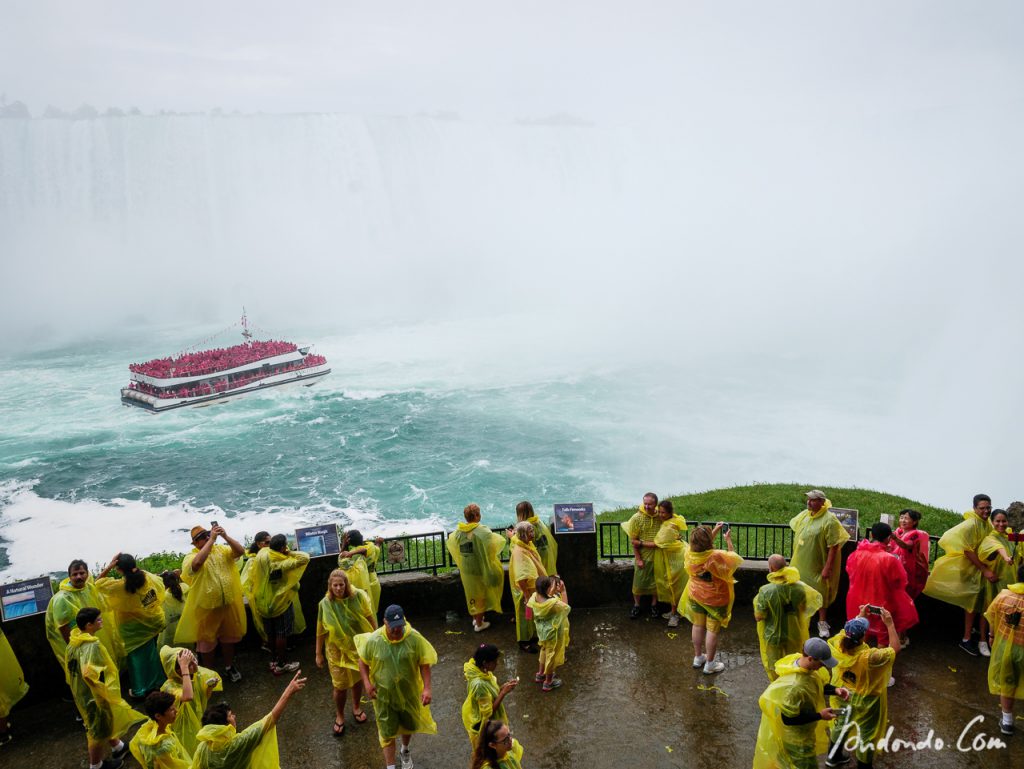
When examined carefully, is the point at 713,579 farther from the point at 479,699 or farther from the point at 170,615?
the point at 170,615

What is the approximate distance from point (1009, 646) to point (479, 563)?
4405 mm

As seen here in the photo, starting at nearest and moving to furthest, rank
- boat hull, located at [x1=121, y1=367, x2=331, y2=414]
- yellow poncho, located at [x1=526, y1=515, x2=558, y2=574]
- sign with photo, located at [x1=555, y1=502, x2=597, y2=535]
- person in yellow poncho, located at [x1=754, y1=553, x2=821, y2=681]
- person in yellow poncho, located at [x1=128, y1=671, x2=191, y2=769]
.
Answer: person in yellow poncho, located at [x1=128, y1=671, x2=191, y2=769], person in yellow poncho, located at [x1=754, y1=553, x2=821, y2=681], yellow poncho, located at [x1=526, y1=515, x2=558, y2=574], sign with photo, located at [x1=555, y1=502, x2=597, y2=535], boat hull, located at [x1=121, y1=367, x2=331, y2=414]

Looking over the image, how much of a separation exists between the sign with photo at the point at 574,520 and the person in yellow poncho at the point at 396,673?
2941 mm

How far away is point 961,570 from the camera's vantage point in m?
6.84

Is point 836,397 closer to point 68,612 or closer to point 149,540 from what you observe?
point 149,540

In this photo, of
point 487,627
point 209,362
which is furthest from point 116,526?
point 487,627

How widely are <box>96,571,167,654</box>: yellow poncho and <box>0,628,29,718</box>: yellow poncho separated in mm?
906

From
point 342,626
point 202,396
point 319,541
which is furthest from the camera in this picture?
point 202,396

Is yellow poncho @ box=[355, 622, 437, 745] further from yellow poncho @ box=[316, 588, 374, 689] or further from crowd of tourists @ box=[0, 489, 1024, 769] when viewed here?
yellow poncho @ box=[316, 588, 374, 689]

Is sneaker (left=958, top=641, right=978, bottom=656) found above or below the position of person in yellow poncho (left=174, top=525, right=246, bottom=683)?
below

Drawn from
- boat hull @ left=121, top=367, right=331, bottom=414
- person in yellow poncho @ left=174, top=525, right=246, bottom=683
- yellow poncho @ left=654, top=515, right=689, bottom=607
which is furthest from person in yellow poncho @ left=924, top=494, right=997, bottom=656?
boat hull @ left=121, top=367, right=331, bottom=414

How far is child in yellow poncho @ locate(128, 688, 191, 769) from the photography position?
14.5 feet

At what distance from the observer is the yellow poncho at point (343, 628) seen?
18.9 feet

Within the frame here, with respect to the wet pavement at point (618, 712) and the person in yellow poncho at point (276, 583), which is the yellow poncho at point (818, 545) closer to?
the wet pavement at point (618, 712)
